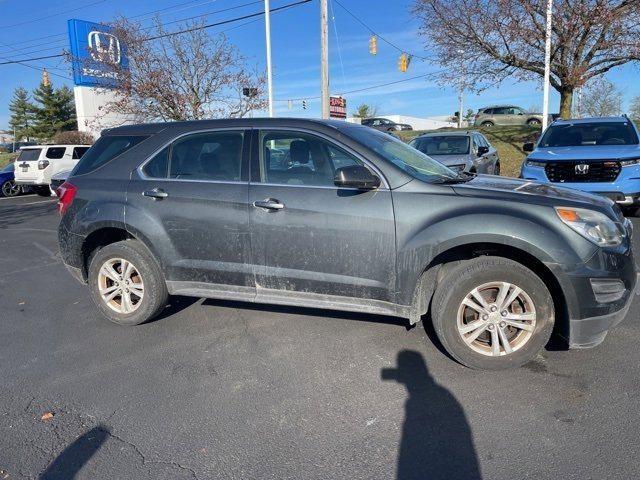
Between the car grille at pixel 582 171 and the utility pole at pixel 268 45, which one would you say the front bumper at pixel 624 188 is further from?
the utility pole at pixel 268 45

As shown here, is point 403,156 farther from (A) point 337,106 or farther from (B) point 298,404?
(A) point 337,106

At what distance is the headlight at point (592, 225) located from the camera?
3.18 m

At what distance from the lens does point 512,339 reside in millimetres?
3418

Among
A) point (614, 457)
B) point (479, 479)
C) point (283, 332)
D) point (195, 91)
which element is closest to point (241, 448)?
point (479, 479)

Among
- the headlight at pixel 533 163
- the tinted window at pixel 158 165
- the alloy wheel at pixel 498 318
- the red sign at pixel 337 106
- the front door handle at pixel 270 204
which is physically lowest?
the alloy wheel at pixel 498 318

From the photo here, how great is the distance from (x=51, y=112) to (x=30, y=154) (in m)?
51.0

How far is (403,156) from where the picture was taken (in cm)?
404

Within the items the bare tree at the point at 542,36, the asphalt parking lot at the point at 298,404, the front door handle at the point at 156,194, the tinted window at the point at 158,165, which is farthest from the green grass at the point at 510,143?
the front door handle at the point at 156,194

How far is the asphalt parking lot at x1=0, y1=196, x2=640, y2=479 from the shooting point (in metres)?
2.52

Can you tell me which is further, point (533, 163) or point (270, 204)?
point (533, 163)

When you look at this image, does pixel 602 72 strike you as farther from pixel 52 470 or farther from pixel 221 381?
pixel 52 470

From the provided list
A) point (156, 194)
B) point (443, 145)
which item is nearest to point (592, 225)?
point (156, 194)

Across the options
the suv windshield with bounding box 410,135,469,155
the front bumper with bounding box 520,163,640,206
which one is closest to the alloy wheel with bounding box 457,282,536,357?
the front bumper with bounding box 520,163,640,206

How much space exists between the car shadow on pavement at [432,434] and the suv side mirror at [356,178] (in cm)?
137
